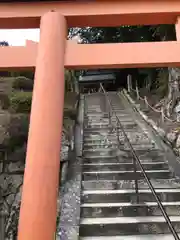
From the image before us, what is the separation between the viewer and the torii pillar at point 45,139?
246 cm

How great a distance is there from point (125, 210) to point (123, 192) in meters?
0.41

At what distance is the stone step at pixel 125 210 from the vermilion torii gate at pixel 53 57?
1404mm

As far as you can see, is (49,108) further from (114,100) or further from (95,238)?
(114,100)

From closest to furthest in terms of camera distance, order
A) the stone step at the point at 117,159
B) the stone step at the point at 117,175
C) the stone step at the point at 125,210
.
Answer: the stone step at the point at 125,210 → the stone step at the point at 117,175 → the stone step at the point at 117,159

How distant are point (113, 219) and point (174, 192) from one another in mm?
1081

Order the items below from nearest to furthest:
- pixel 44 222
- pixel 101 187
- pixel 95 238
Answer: pixel 44 222, pixel 95 238, pixel 101 187

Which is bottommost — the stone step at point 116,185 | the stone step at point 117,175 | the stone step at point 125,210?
the stone step at point 125,210

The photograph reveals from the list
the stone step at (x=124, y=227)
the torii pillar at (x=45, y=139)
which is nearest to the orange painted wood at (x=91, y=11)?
the torii pillar at (x=45, y=139)

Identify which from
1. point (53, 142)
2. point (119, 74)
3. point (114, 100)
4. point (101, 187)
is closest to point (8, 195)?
point (101, 187)

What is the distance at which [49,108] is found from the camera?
2.83 m

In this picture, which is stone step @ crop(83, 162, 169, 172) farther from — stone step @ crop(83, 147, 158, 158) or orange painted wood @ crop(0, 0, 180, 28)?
orange painted wood @ crop(0, 0, 180, 28)

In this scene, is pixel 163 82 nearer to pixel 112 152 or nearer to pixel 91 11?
pixel 112 152

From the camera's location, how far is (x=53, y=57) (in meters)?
3.00

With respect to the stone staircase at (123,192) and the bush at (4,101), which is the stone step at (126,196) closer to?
the stone staircase at (123,192)
